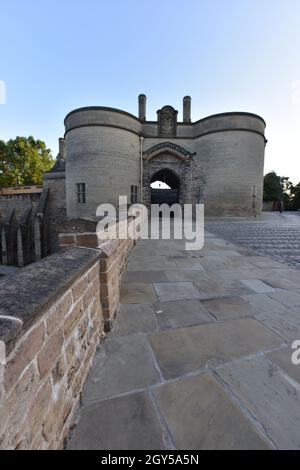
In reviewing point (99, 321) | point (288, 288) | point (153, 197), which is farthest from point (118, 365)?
point (153, 197)

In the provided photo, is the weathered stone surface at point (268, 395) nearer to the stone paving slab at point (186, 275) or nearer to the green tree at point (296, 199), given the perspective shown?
the stone paving slab at point (186, 275)

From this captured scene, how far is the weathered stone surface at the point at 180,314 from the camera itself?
222 centimetres

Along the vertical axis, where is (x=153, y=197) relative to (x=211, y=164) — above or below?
below

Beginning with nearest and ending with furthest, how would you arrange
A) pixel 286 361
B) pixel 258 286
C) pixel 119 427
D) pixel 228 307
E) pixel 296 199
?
pixel 119 427 < pixel 286 361 < pixel 228 307 < pixel 258 286 < pixel 296 199

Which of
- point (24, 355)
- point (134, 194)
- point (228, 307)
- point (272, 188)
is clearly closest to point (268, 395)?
point (228, 307)

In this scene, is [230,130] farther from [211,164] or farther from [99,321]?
[99,321]

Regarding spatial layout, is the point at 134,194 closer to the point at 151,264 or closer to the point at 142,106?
the point at 142,106

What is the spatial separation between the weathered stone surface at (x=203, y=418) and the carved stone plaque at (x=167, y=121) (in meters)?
19.0

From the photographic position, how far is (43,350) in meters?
0.98

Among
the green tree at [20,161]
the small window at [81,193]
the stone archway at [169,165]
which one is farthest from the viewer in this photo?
the green tree at [20,161]

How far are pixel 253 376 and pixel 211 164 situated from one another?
1706 cm

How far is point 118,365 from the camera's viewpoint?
1639 millimetres

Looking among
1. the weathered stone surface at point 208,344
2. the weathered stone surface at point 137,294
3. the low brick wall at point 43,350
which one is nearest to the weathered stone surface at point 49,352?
the low brick wall at point 43,350

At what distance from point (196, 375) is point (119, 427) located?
0.63 m
